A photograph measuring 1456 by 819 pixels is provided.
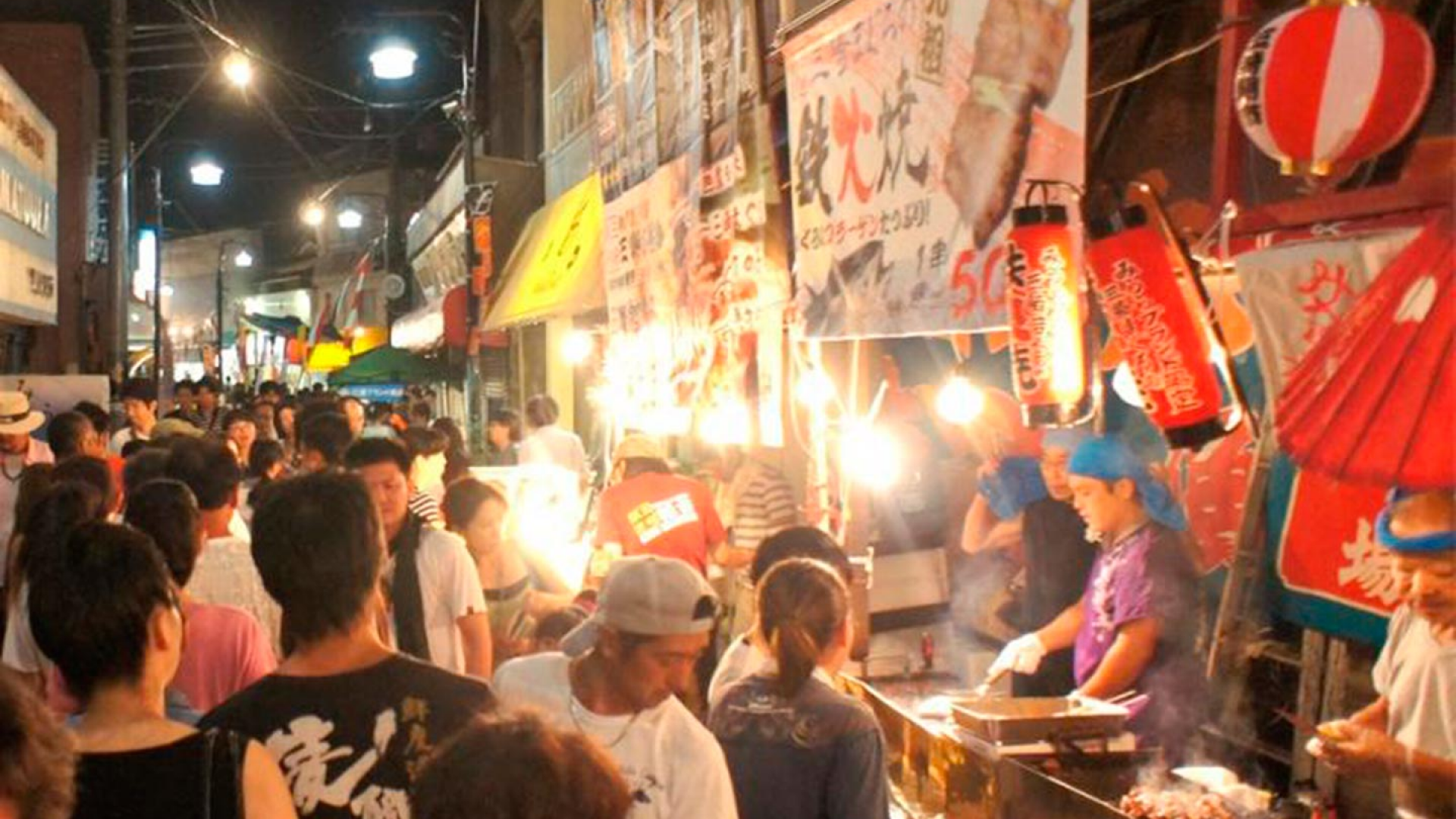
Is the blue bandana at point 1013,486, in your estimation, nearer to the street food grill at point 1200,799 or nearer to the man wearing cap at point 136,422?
the street food grill at point 1200,799

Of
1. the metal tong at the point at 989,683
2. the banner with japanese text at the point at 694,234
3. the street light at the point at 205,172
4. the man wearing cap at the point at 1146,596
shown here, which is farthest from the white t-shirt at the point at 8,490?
the street light at the point at 205,172

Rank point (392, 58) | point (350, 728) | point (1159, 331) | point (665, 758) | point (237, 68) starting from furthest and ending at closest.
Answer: point (392, 58), point (237, 68), point (1159, 331), point (665, 758), point (350, 728)

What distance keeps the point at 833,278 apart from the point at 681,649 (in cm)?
551

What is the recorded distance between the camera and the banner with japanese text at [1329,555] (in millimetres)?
6039

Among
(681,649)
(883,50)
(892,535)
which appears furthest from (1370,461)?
(892,535)

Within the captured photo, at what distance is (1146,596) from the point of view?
7.18m

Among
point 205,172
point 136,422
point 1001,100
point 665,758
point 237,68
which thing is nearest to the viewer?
point 665,758

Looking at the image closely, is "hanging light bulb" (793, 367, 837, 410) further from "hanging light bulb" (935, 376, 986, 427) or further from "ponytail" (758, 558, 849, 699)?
"ponytail" (758, 558, 849, 699)

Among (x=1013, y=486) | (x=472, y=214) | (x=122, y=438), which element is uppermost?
(x=472, y=214)

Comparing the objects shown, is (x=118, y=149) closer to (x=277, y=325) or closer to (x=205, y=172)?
(x=277, y=325)

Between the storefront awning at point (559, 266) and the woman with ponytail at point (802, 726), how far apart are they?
40.2 feet

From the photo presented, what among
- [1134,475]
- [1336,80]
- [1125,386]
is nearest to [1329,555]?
[1134,475]

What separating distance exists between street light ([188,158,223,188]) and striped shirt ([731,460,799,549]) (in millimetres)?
53348

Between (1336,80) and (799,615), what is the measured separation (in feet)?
8.47
